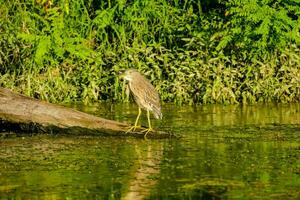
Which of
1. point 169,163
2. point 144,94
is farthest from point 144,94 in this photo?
point 169,163

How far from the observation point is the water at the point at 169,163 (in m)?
7.34

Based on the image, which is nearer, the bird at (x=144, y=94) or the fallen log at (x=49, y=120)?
the fallen log at (x=49, y=120)

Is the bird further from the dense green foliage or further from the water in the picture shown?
the dense green foliage

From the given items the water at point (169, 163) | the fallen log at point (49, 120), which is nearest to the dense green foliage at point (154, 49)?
the water at point (169, 163)

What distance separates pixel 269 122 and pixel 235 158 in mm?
2693

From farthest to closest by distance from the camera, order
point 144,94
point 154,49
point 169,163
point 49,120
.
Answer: point 154,49 < point 144,94 < point 49,120 < point 169,163

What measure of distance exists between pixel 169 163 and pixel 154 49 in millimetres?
6138

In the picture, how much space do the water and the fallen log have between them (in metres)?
0.10

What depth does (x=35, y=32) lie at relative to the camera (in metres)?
14.2

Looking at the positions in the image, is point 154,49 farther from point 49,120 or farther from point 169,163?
point 169,163

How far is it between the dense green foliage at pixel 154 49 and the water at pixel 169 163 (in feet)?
6.25

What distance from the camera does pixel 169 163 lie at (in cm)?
867

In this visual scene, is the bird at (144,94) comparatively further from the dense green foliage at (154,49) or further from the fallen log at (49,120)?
the dense green foliage at (154,49)

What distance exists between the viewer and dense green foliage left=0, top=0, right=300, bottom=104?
13641mm
